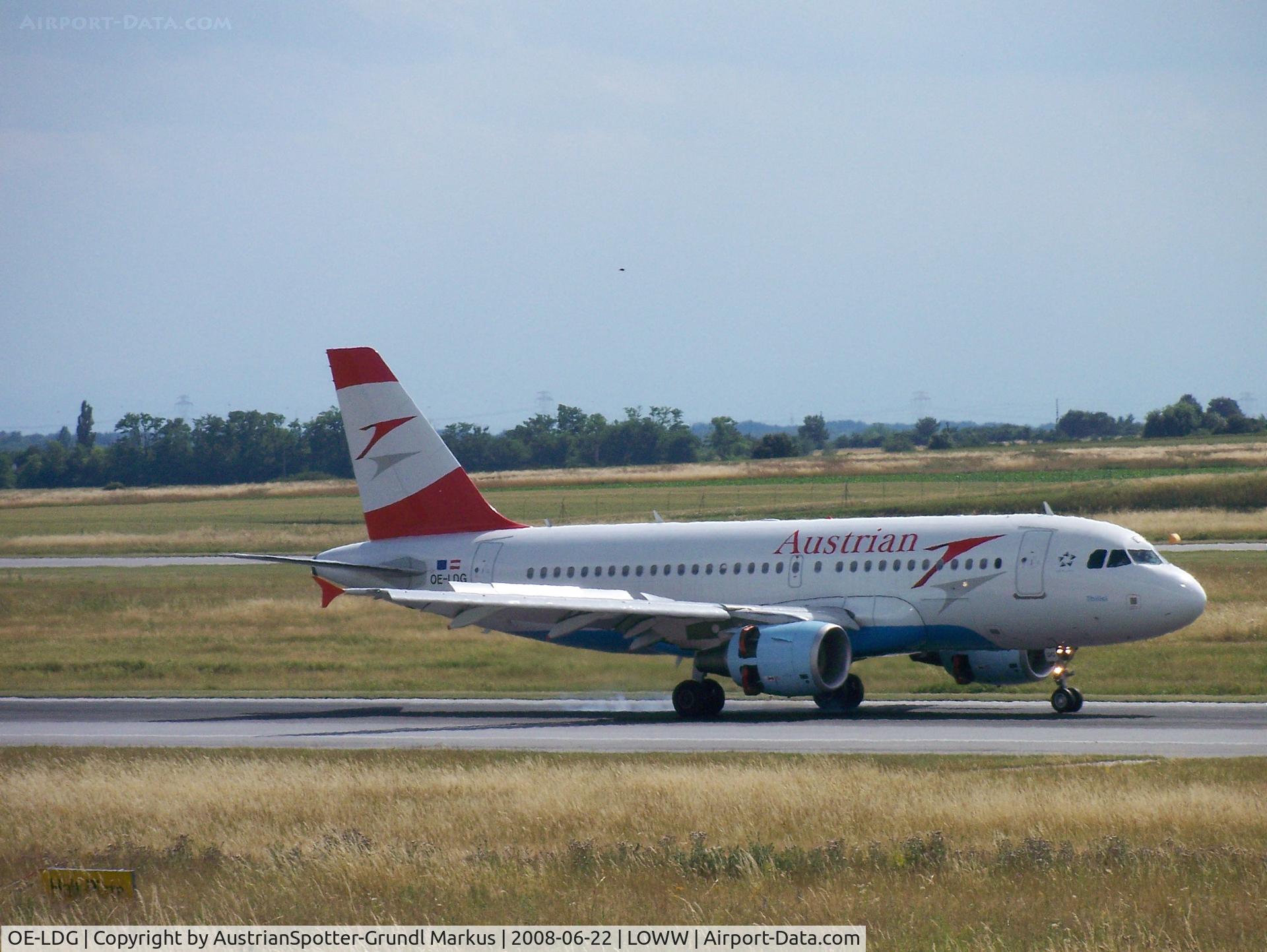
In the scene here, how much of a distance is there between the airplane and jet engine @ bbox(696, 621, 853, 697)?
0.04m

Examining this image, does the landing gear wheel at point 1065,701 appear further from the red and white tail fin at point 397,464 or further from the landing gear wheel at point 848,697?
the red and white tail fin at point 397,464

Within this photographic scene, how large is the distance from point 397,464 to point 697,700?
1299 centimetres

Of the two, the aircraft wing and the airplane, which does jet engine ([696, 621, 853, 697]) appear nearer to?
the airplane

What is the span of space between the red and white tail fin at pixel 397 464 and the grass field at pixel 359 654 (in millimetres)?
4685

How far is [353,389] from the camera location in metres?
48.1

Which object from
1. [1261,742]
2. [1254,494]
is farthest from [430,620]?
[1254,494]

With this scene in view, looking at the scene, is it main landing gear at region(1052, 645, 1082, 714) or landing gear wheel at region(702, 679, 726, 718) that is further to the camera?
landing gear wheel at region(702, 679, 726, 718)

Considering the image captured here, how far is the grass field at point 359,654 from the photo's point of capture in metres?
43.6

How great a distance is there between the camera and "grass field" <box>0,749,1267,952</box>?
53.0 ft

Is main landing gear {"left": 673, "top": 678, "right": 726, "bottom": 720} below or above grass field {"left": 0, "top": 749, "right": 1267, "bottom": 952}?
below

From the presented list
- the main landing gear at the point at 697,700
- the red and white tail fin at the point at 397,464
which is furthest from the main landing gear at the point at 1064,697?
the red and white tail fin at the point at 397,464

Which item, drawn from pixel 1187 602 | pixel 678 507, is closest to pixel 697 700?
pixel 1187 602

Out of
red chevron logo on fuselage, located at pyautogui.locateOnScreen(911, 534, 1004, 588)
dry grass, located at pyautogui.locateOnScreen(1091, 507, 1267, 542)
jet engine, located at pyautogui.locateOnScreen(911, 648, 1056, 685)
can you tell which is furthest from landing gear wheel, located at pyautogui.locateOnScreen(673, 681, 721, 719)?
dry grass, located at pyautogui.locateOnScreen(1091, 507, 1267, 542)

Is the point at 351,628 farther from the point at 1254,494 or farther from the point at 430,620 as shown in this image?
the point at 1254,494
